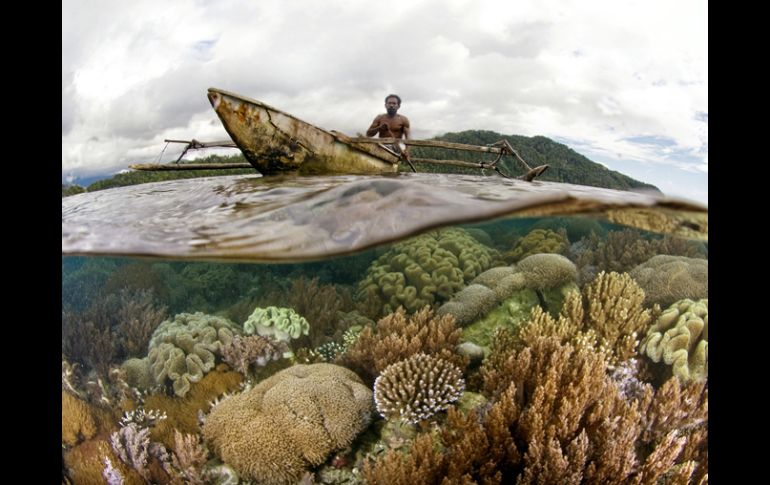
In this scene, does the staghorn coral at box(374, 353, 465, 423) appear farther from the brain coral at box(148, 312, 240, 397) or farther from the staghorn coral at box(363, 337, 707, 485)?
the brain coral at box(148, 312, 240, 397)

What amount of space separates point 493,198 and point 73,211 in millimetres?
4454

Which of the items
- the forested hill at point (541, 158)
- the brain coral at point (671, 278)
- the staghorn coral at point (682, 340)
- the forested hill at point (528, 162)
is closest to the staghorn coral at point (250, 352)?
the staghorn coral at point (682, 340)

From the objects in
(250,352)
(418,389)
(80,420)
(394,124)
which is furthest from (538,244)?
(80,420)

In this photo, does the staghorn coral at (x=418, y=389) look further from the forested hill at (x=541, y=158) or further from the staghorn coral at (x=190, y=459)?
A: the forested hill at (x=541, y=158)

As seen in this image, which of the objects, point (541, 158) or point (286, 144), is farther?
point (541, 158)

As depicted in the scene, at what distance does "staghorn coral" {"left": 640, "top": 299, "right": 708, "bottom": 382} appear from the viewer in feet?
12.1

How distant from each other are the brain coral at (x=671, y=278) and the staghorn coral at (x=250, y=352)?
3160 millimetres

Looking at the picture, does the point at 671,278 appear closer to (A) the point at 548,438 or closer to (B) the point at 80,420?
(A) the point at 548,438

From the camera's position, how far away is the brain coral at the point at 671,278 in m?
3.88

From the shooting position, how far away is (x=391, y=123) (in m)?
6.31

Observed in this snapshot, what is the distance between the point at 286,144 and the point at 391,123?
6.61 feet

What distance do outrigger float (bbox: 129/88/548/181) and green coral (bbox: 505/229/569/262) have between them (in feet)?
4.38

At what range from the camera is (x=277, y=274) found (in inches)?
188

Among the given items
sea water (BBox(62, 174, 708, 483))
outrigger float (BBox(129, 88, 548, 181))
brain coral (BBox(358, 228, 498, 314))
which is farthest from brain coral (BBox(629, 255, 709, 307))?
outrigger float (BBox(129, 88, 548, 181))
